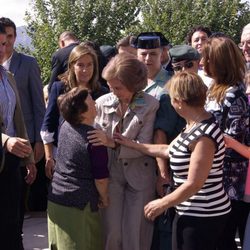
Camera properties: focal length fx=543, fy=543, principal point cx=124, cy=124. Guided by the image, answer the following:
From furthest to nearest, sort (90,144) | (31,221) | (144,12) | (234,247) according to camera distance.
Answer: (144,12) → (31,221) → (234,247) → (90,144)

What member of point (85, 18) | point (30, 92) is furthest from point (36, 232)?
point (85, 18)

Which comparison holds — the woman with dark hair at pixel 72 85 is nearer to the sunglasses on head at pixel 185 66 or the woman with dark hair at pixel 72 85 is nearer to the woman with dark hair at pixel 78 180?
the sunglasses on head at pixel 185 66

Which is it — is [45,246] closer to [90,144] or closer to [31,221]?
[31,221]

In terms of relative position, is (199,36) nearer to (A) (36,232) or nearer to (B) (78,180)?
(A) (36,232)

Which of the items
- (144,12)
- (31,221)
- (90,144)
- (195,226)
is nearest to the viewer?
(195,226)

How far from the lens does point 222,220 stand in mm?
2773

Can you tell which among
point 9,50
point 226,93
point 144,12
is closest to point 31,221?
point 9,50

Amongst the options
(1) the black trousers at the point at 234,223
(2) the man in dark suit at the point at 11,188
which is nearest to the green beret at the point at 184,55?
(1) the black trousers at the point at 234,223

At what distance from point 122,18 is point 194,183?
21275 mm

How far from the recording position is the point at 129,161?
3.33 m

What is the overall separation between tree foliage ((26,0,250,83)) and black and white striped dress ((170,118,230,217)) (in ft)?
56.3

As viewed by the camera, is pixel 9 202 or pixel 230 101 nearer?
pixel 230 101

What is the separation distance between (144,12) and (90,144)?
23.0 m

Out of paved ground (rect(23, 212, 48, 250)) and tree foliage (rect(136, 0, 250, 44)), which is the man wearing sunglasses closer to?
paved ground (rect(23, 212, 48, 250))
